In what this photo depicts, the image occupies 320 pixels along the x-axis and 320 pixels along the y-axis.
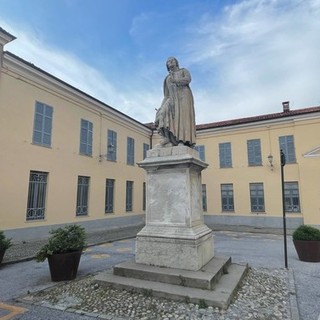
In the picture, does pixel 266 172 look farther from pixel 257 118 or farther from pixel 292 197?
pixel 257 118

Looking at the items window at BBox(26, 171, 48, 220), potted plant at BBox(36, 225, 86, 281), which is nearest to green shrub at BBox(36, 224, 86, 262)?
potted plant at BBox(36, 225, 86, 281)

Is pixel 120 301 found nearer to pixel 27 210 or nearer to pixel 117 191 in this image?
pixel 27 210

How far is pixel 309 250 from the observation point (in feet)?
21.4

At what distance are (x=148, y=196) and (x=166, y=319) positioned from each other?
228 cm

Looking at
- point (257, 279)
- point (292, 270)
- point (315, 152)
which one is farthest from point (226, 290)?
point (315, 152)

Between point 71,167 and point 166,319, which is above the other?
point 71,167

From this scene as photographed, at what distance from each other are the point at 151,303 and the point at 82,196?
34.5ft

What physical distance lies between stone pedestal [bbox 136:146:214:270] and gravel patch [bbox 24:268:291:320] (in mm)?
796

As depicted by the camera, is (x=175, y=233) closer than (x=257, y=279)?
Yes

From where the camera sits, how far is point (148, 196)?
4.98 metres

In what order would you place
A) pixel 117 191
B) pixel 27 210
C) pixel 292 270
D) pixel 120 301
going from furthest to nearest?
pixel 117 191 < pixel 27 210 < pixel 292 270 < pixel 120 301

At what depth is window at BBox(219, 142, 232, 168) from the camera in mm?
17766

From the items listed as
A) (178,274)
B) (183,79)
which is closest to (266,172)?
(183,79)

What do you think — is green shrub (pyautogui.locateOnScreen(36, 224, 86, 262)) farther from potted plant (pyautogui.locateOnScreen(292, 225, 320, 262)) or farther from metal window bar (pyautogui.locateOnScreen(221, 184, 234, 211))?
metal window bar (pyautogui.locateOnScreen(221, 184, 234, 211))
